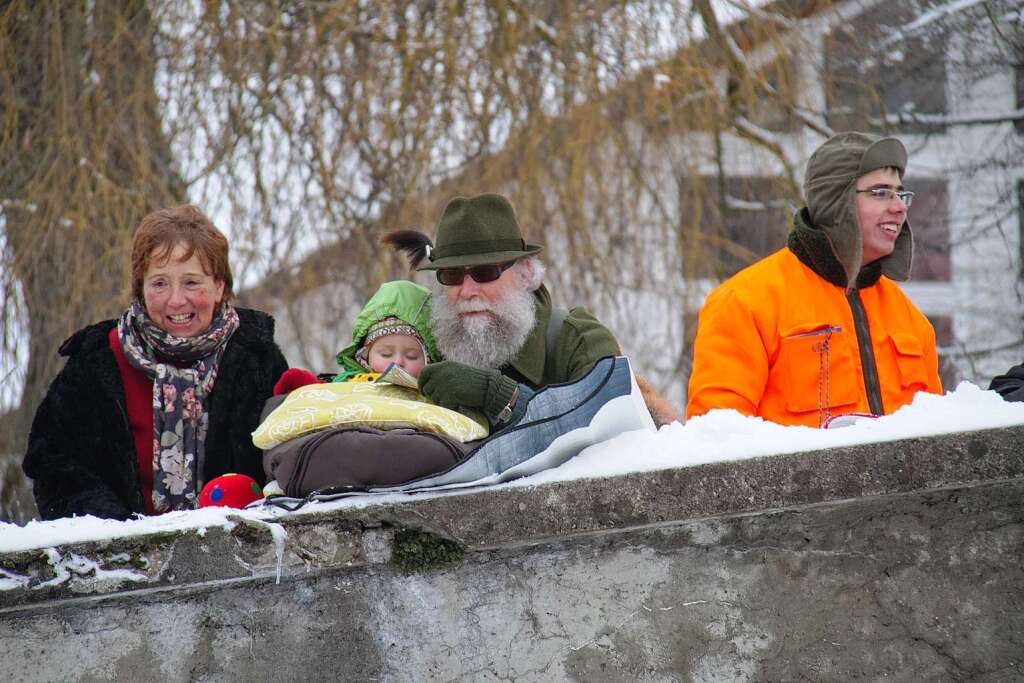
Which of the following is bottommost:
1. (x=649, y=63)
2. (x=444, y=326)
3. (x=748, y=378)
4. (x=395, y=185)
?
(x=748, y=378)

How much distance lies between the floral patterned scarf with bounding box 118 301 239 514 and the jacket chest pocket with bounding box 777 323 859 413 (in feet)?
5.67

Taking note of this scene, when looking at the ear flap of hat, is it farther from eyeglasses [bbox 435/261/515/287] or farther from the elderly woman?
the elderly woman

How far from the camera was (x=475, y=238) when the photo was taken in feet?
11.1

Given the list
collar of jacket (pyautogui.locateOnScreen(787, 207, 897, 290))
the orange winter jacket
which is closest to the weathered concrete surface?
the orange winter jacket

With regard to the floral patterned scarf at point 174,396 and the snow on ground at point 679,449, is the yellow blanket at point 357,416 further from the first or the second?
the floral patterned scarf at point 174,396

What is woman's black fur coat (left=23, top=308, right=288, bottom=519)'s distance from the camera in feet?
10.4

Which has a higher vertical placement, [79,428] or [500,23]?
[500,23]

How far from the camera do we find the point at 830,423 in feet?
10.1

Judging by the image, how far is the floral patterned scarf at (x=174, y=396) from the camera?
3.27 m

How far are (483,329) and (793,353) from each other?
96cm

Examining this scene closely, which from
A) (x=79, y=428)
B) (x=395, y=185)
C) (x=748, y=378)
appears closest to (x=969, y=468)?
(x=748, y=378)

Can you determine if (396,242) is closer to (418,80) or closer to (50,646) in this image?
(50,646)

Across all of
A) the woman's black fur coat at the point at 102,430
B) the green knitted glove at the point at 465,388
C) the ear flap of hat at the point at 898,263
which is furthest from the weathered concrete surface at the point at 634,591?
the ear flap of hat at the point at 898,263

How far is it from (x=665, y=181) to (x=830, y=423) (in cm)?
369
